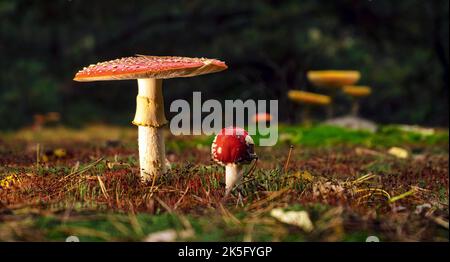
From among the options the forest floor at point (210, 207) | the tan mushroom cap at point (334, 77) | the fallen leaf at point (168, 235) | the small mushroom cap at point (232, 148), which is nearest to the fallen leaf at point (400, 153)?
the forest floor at point (210, 207)

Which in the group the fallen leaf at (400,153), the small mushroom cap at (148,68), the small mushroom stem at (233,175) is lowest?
the fallen leaf at (400,153)

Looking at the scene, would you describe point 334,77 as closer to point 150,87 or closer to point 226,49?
point 226,49

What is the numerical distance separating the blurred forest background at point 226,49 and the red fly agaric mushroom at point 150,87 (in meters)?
7.28

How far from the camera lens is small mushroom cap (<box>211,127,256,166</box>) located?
128 inches

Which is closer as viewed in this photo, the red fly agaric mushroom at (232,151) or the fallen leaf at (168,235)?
the fallen leaf at (168,235)

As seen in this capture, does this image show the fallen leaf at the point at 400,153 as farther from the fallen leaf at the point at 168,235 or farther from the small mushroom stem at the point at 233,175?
the fallen leaf at the point at 168,235

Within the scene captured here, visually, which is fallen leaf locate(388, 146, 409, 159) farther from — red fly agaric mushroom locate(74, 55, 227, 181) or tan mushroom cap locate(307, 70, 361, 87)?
red fly agaric mushroom locate(74, 55, 227, 181)

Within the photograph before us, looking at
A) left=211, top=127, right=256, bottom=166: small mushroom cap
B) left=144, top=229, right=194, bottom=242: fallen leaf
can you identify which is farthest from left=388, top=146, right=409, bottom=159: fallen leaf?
left=144, top=229, right=194, bottom=242: fallen leaf

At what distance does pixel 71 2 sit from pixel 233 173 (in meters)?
8.12

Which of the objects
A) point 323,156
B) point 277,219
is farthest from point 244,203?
point 323,156

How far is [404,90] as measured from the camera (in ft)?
37.6

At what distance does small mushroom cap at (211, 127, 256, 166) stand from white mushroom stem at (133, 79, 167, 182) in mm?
557

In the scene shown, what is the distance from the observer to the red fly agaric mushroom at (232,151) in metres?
3.24
